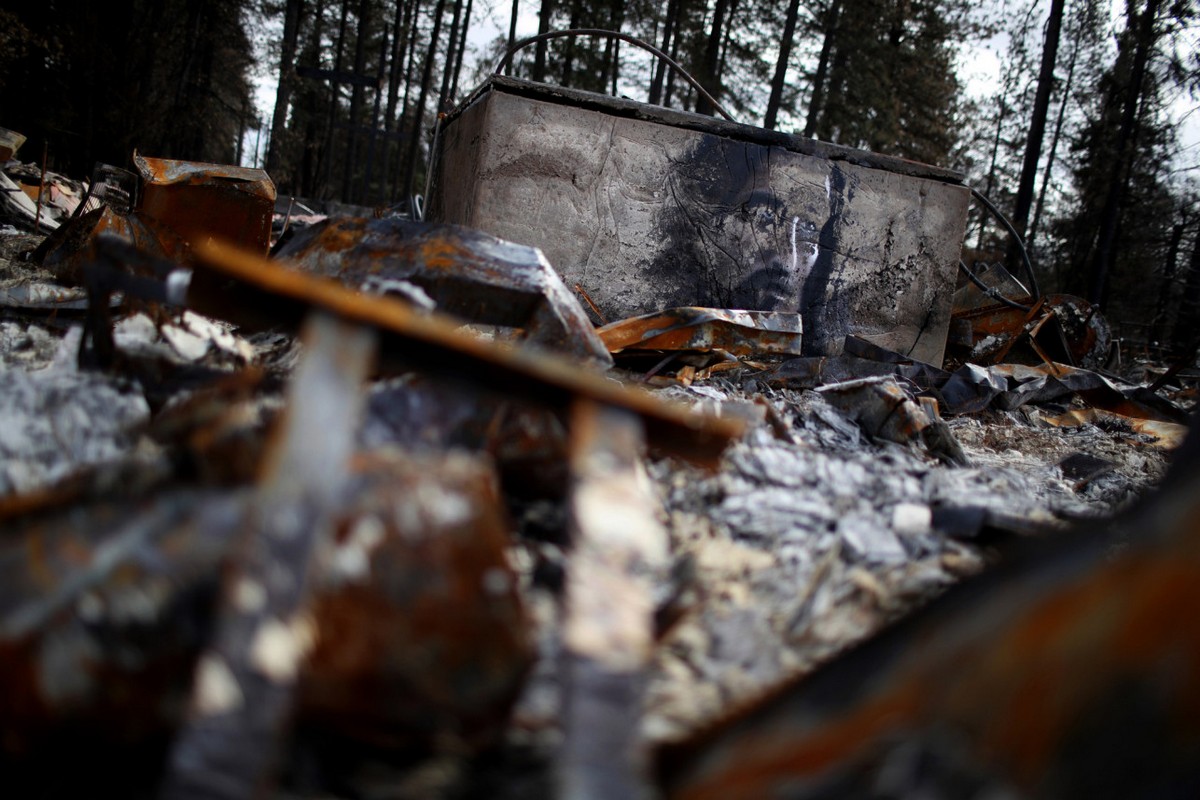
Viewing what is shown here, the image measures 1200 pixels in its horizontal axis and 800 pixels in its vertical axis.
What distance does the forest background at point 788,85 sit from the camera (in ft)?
40.6

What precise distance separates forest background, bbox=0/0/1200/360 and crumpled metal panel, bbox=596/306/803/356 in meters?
9.63

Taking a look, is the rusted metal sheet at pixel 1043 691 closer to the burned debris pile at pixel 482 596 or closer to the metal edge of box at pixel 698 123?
the burned debris pile at pixel 482 596

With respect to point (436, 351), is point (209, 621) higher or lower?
lower

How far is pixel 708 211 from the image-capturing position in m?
4.71

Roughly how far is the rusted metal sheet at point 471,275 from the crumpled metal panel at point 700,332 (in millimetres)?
1216

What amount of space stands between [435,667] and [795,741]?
1.41 feet

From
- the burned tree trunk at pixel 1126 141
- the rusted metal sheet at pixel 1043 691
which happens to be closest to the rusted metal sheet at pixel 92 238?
the rusted metal sheet at pixel 1043 691

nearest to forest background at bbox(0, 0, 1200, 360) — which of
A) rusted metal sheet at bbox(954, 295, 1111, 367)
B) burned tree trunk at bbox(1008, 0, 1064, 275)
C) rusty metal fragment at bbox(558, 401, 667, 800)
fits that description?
burned tree trunk at bbox(1008, 0, 1064, 275)

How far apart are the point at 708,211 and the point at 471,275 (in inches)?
120

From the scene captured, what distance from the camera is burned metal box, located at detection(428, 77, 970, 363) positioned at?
437 centimetres

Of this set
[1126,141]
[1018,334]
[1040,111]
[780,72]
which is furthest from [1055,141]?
[1018,334]

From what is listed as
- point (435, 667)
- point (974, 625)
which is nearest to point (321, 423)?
point (435, 667)

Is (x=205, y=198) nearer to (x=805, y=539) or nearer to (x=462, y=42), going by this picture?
(x=805, y=539)

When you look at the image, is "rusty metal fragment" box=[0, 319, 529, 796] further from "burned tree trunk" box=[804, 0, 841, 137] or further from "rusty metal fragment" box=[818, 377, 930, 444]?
"burned tree trunk" box=[804, 0, 841, 137]
